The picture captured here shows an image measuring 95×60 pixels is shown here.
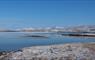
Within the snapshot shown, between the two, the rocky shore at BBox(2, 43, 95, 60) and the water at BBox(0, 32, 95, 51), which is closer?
the rocky shore at BBox(2, 43, 95, 60)

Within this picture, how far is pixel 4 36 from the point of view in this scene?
515 inches

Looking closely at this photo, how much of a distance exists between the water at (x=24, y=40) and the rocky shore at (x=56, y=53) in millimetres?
849

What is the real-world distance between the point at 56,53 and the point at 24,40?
10.0 ft

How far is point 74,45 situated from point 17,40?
120 inches

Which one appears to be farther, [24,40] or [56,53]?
[24,40]

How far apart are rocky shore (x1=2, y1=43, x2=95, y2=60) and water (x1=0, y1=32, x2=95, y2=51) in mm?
849

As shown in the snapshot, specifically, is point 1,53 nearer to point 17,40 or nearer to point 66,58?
point 17,40

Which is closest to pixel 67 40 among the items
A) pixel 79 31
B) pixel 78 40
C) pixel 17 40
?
pixel 78 40

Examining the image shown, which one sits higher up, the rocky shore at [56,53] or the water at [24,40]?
the water at [24,40]

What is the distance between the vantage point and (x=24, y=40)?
1301 cm

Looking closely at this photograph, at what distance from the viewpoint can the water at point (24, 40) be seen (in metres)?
11.9

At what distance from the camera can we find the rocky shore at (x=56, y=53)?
10.2 metres

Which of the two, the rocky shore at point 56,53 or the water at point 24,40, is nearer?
the rocky shore at point 56,53

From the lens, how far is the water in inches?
469
